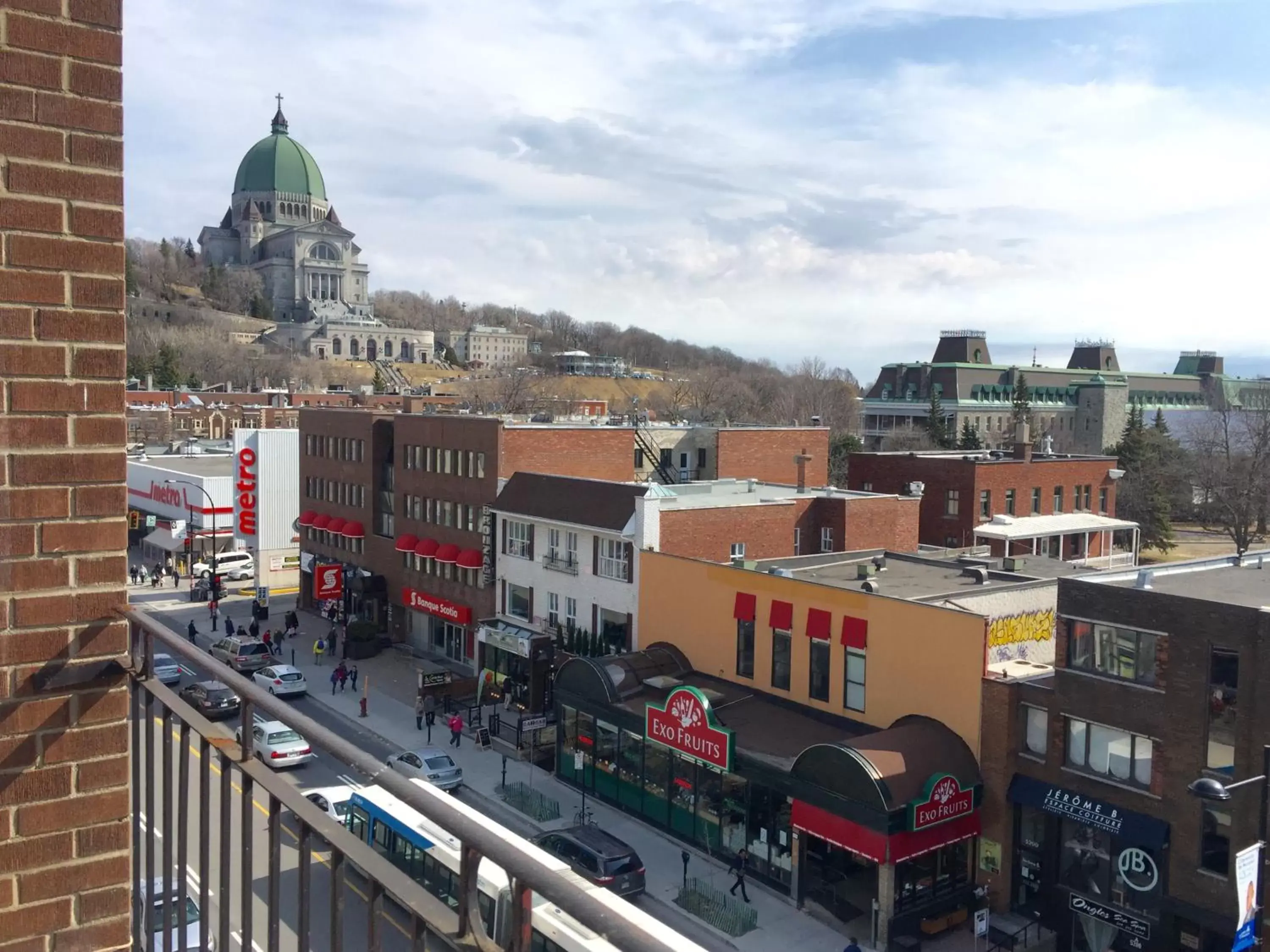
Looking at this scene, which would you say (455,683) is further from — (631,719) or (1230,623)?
(1230,623)

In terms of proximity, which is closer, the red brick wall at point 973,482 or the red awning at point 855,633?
the red awning at point 855,633

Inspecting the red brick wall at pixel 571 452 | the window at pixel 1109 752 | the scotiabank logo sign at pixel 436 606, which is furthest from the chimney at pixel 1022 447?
the window at pixel 1109 752

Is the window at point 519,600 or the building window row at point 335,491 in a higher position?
the building window row at point 335,491

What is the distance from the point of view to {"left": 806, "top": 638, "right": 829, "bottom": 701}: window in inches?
999

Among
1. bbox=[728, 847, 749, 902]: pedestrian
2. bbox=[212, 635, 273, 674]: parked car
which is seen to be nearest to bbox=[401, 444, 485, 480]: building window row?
bbox=[212, 635, 273, 674]: parked car

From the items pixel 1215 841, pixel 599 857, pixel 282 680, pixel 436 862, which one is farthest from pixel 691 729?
pixel 282 680

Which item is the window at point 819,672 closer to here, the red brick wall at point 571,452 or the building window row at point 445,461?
the red brick wall at point 571,452

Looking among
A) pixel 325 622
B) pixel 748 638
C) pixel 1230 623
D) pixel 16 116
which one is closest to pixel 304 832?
pixel 16 116

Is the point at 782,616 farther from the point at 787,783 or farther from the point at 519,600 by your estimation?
the point at 519,600

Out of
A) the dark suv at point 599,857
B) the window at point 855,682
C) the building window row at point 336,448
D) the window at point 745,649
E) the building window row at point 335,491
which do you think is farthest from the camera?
the building window row at point 335,491

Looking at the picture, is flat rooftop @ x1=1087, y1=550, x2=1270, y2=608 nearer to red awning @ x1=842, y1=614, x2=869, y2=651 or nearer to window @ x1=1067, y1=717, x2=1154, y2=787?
window @ x1=1067, y1=717, x2=1154, y2=787

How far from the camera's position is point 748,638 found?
27.6 m

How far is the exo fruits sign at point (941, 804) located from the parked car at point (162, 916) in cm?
1237

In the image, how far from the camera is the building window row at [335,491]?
4784 cm
